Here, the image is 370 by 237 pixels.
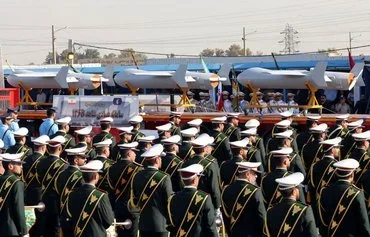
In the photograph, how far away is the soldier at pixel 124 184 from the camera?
10.5 m

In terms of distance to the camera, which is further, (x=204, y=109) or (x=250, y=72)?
(x=204, y=109)

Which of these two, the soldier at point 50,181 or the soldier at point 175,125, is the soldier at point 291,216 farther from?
the soldier at point 175,125

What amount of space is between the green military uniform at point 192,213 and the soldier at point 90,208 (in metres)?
0.72

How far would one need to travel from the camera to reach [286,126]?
45.1 ft

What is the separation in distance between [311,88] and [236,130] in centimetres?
437

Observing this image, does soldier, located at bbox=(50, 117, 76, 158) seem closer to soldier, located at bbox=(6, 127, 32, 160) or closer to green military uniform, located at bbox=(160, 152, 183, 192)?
soldier, located at bbox=(6, 127, 32, 160)

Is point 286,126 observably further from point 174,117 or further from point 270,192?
point 270,192

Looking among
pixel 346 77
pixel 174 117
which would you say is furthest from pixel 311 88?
pixel 174 117

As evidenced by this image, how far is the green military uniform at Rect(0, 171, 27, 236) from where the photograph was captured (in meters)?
9.56

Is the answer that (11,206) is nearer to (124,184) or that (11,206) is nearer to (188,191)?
(124,184)

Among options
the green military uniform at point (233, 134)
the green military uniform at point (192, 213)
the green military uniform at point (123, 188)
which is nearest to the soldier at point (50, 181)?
the green military uniform at point (123, 188)

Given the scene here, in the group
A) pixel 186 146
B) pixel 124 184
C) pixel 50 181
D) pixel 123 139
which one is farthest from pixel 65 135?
pixel 124 184

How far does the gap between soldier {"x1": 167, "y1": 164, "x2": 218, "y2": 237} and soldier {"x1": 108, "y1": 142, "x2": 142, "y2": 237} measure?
181 cm

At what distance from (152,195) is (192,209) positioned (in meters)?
1.02
